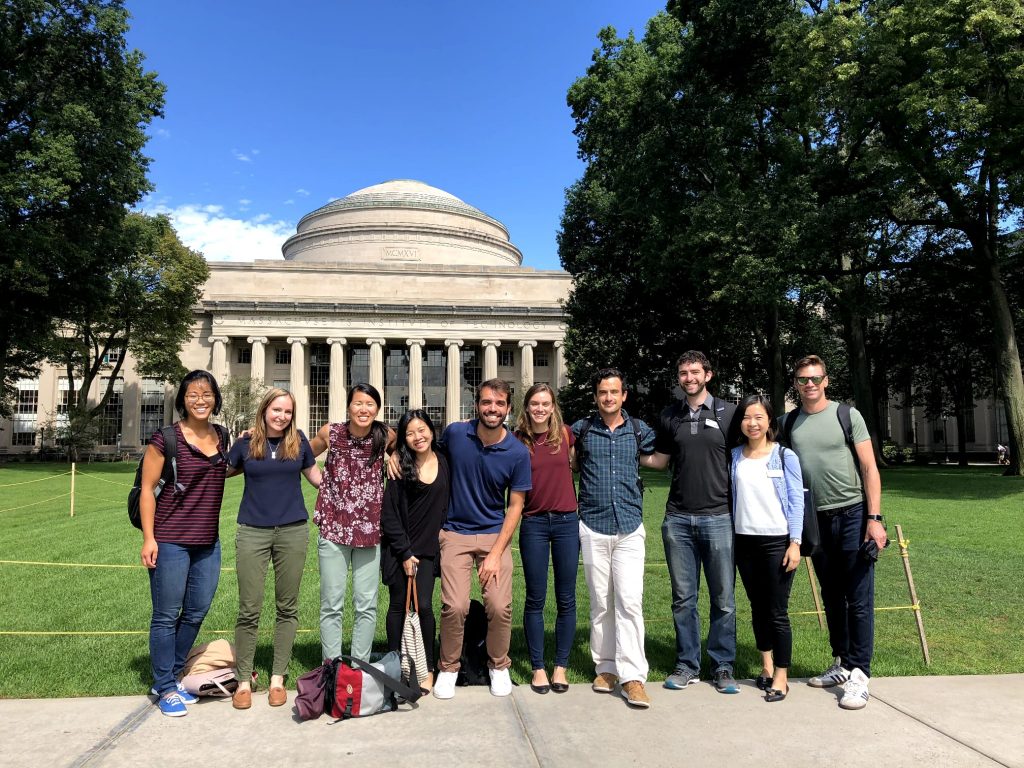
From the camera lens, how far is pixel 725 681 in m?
5.05

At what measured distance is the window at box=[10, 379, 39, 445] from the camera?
179 feet

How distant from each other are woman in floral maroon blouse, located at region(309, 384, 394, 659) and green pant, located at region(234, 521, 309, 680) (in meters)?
0.20

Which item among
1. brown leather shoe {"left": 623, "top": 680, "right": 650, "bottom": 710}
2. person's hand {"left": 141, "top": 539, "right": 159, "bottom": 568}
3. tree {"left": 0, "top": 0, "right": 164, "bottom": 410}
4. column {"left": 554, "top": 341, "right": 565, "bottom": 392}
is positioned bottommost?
brown leather shoe {"left": 623, "top": 680, "right": 650, "bottom": 710}

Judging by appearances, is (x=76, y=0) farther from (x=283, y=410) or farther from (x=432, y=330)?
(x=432, y=330)

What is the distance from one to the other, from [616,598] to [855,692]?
5.53 feet

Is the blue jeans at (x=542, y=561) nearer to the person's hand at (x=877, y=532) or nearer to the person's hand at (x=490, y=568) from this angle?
the person's hand at (x=490, y=568)

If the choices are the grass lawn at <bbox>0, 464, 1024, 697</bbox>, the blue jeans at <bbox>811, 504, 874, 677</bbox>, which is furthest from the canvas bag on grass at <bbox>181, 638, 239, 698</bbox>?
the blue jeans at <bbox>811, 504, 874, 677</bbox>

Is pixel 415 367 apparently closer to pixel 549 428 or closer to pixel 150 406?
pixel 150 406

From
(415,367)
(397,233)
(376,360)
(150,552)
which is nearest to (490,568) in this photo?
(150,552)

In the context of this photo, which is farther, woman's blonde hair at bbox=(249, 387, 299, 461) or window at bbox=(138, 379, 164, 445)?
window at bbox=(138, 379, 164, 445)

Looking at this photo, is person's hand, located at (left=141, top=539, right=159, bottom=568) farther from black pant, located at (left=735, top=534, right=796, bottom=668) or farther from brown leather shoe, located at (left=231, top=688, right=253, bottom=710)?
black pant, located at (left=735, top=534, right=796, bottom=668)

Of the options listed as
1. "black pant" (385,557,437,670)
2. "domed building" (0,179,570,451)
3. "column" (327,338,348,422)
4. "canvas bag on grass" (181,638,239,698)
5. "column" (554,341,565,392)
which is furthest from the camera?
"column" (554,341,565,392)

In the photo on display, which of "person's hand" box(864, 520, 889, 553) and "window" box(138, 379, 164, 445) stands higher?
"window" box(138, 379, 164, 445)

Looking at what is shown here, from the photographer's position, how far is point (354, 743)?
4.18 metres
